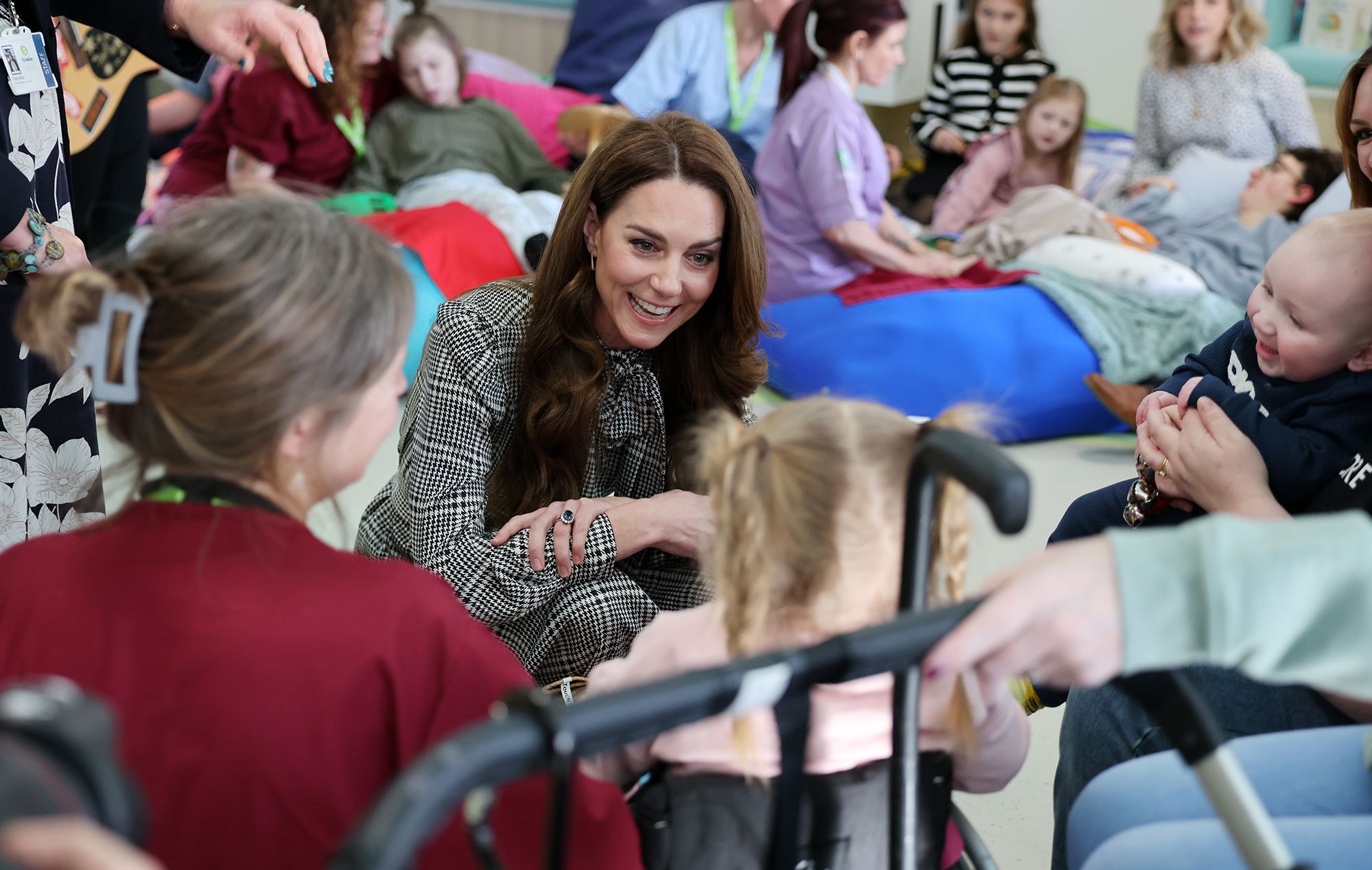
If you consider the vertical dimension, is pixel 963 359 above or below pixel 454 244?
below

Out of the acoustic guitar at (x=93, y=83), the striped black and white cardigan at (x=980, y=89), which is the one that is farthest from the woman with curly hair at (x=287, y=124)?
the striped black and white cardigan at (x=980, y=89)

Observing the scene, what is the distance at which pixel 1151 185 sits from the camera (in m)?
4.25

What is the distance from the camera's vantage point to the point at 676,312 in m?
1.73

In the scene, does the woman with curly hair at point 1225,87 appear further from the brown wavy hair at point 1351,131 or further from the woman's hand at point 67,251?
the woman's hand at point 67,251

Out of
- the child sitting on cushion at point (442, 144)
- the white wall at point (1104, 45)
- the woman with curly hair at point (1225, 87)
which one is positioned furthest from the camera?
the white wall at point (1104, 45)

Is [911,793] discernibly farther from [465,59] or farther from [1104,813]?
[465,59]

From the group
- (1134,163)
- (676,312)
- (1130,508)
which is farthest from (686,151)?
(1134,163)

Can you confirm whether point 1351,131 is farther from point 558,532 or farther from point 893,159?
point 893,159

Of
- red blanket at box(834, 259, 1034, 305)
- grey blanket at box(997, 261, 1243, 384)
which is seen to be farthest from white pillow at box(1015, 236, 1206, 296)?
red blanket at box(834, 259, 1034, 305)

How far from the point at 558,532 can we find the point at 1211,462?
79 centimetres

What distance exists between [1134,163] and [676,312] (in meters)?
3.31

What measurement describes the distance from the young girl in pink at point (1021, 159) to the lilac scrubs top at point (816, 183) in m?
0.84

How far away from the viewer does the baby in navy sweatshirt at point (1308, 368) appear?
4.56 feet

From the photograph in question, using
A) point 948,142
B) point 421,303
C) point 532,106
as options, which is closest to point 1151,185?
point 948,142
